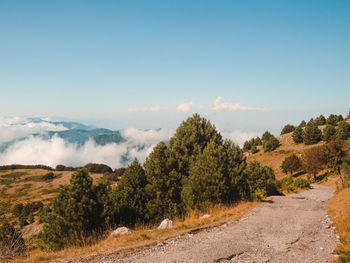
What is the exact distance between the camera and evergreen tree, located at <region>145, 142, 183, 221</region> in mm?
15836

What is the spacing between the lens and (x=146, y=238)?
9.18 m

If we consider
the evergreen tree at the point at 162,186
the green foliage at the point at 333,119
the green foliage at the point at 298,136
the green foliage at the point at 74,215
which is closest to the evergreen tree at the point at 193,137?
the evergreen tree at the point at 162,186

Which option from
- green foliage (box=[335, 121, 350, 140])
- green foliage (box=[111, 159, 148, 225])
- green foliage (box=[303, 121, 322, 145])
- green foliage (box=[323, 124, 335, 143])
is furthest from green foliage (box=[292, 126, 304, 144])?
green foliage (box=[111, 159, 148, 225])

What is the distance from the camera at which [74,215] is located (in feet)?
36.0

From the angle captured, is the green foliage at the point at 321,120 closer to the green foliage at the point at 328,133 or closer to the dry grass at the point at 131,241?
the green foliage at the point at 328,133

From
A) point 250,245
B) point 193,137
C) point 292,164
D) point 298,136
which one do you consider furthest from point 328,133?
point 250,245

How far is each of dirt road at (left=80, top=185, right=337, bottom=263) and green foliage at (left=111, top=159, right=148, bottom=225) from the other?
786cm

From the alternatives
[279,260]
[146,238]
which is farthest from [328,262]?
[146,238]

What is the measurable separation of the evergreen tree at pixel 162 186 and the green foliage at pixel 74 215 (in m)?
4.87

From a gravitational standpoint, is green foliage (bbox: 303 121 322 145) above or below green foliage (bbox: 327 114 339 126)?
below

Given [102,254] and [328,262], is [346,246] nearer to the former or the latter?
[328,262]

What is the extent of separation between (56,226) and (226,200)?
12020mm

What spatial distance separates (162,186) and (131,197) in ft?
9.10

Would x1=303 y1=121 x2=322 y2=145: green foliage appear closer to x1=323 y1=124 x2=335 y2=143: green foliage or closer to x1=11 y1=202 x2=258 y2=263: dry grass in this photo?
x1=323 y1=124 x2=335 y2=143: green foliage
